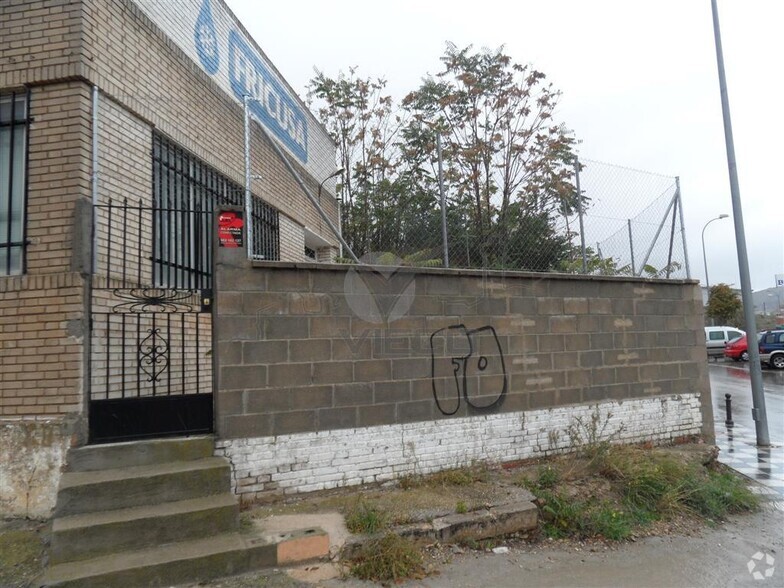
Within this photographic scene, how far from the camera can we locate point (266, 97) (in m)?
8.92

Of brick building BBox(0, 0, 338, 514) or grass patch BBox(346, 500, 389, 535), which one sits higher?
brick building BBox(0, 0, 338, 514)

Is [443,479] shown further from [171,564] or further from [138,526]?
[138,526]

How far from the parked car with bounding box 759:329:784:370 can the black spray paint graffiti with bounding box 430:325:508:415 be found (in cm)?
2076

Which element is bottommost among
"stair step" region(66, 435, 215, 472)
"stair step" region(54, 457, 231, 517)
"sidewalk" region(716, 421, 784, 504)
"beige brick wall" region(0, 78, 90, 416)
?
"sidewalk" region(716, 421, 784, 504)

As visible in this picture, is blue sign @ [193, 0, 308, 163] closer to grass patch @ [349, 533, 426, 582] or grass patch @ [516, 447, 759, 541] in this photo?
grass patch @ [349, 533, 426, 582]

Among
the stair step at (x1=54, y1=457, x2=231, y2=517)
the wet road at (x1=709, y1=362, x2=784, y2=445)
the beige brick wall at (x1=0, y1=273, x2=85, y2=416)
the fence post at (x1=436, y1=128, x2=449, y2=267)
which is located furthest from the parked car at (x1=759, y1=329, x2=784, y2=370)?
the beige brick wall at (x1=0, y1=273, x2=85, y2=416)

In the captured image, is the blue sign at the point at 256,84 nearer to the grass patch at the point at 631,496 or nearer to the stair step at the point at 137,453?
the stair step at the point at 137,453

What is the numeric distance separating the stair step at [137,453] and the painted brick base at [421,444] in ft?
0.67

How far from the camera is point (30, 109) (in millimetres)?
4695

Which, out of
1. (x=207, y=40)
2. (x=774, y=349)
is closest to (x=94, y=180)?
(x=207, y=40)

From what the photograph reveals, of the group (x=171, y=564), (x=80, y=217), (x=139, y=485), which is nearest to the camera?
(x=171, y=564)

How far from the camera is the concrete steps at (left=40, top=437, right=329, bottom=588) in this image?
353 cm

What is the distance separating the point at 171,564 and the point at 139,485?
73cm

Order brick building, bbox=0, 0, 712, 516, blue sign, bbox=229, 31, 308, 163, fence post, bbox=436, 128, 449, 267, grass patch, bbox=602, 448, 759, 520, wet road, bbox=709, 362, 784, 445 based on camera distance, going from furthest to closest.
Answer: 1. wet road, bbox=709, 362, 784, 445
2. blue sign, bbox=229, 31, 308, 163
3. fence post, bbox=436, 128, 449, 267
4. grass patch, bbox=602, 448, 759, 520
5. brick building, bbox=0, 0, 712, 516
